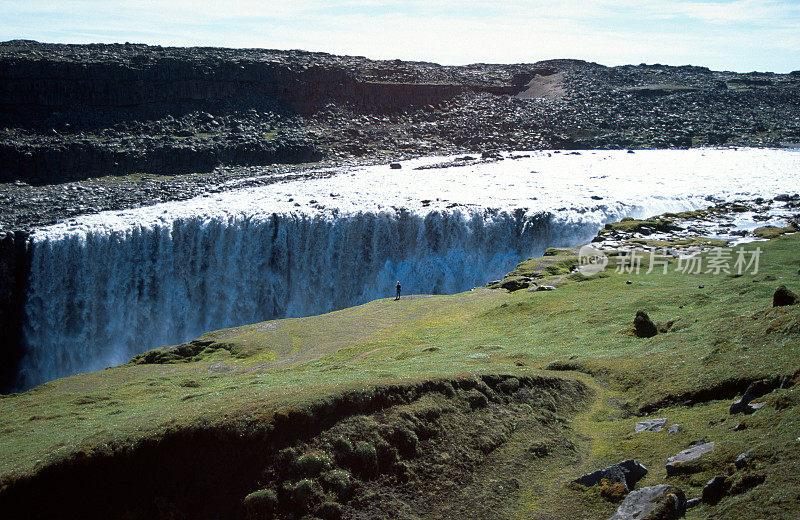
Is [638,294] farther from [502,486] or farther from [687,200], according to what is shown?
[687,200]

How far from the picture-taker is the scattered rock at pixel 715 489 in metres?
10.8

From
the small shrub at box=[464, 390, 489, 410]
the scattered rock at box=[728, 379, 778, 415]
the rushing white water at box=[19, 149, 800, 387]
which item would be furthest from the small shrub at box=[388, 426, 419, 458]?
the rushing white water at box=[19, 149, 800, 387]

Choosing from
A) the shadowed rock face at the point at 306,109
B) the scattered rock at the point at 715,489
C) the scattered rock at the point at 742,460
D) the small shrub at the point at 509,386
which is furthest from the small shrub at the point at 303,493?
the shadowed rock face at the point at 306,109

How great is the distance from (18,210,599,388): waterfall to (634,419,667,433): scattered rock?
3563 cm

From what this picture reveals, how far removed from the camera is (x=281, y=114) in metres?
98.0

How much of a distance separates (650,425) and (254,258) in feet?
135

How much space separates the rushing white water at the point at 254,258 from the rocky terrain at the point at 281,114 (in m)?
10.9

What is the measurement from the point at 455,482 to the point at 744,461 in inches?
216

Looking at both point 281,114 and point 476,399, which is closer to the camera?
point 476,399

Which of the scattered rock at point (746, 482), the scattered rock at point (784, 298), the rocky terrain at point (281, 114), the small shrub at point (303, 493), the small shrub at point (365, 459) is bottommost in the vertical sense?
the small shrub at point (303, 493)

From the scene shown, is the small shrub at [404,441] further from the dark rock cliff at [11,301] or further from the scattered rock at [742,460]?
the dark rock cliff at [11,301]

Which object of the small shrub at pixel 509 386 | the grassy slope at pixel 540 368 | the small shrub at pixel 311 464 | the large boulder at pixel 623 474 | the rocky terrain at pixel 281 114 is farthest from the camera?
the rocky terrain at pixel 281 114

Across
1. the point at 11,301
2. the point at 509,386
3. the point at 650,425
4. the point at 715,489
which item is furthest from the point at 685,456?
the point at 11,301

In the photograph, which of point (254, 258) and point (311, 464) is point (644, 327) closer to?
point (311, 464)
